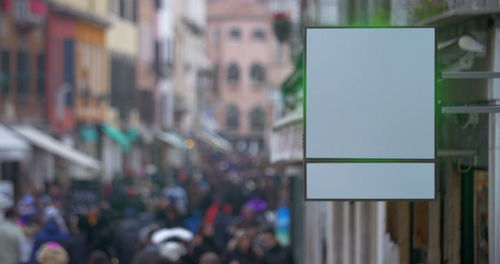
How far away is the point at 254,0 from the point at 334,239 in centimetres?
11337

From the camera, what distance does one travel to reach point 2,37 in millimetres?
35031

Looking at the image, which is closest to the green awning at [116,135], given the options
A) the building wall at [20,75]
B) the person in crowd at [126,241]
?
the building wall at [20,75]

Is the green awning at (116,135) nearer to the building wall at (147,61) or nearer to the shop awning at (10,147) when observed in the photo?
the building wall at (147,61)

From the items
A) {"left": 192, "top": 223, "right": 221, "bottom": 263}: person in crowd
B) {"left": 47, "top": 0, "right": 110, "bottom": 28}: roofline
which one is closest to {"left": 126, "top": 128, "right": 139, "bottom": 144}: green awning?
{"left": 47, "top": 0, "right": 110, "bottom": 28}: roofline

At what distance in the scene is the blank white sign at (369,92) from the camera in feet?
19.5

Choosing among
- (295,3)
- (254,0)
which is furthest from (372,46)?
(254,0)

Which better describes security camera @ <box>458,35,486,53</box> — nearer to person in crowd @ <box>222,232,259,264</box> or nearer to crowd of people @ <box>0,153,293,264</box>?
crowd of people @ <box>0,153,293,264</box>

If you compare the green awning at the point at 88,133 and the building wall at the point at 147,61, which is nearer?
the green awning at the point at 88,133

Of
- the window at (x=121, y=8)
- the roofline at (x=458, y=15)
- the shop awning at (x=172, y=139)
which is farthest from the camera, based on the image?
the shop awning at (x=172, y=139)

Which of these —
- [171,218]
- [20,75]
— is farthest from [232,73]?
[171,218]

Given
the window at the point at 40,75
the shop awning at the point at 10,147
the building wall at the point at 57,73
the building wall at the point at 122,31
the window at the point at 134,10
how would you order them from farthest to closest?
the window at the point at 134,10 < the building wall at the point at 122,31 < the building wall at the point at 57,73 < the window at the point at 40,75 < the shop awning at the point at 10,147

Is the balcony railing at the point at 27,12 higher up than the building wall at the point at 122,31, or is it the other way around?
the building wall at the point at 122,31

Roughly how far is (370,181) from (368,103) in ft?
1.16

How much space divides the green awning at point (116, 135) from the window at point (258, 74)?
55.6m
